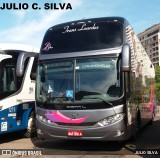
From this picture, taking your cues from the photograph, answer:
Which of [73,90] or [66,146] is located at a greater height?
[73,90]

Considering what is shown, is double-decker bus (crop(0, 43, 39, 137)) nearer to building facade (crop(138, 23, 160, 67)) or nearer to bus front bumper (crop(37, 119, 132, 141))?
bus front bumper (crop(37, 119, 132, 141))

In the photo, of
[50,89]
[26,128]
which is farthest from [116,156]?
[26,128]

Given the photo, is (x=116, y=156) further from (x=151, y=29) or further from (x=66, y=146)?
(x=151, y=29)

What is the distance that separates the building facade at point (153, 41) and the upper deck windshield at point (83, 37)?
428 ft

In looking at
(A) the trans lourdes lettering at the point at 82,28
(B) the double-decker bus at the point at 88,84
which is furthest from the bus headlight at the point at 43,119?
(A) the trans lourdes lettering at the point at 82,28

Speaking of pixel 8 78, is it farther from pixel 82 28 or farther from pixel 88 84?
pixel 88 84

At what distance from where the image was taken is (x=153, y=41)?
143625 mm

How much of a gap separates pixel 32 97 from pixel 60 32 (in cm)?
322

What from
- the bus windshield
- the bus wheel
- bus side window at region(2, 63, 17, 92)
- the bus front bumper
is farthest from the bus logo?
the bus wheel

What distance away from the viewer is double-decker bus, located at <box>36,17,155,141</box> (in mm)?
9438

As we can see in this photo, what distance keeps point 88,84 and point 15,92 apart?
3385mm

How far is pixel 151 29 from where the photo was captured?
148m

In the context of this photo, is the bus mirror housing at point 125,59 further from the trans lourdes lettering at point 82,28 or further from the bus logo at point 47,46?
the bus logo at point 47,46

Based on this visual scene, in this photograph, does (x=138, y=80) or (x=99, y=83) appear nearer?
(x=99, y=83)
